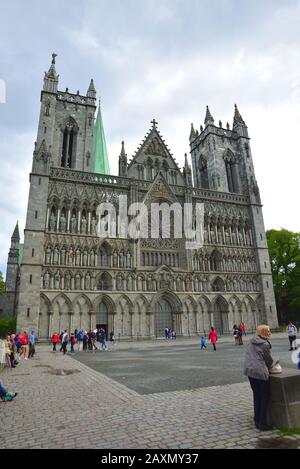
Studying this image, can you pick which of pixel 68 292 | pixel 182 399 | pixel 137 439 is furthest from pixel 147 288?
pixel 137 439

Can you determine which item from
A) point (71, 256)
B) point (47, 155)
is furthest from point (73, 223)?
point (47, 155)

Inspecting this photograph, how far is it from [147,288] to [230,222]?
47.0ft

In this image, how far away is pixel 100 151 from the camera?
157 ft

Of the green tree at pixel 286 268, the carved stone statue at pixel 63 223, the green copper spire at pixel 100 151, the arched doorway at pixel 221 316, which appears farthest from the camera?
the green copper spire at pixel 100 151

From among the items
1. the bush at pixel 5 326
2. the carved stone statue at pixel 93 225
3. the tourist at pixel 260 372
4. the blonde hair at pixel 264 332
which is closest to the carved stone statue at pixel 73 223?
the carved stone statue at pixel 93 225

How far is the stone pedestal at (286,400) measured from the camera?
4.32m

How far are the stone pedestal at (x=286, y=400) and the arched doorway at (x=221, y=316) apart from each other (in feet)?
97.5

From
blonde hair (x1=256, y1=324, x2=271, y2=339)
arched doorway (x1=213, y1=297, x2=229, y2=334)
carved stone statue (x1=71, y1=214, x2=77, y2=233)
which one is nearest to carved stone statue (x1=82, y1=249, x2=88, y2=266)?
carved stone statue (x1=71, y1=214, x2=77, y2=233)

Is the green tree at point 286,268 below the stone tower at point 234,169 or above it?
below

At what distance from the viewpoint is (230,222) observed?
123 ft

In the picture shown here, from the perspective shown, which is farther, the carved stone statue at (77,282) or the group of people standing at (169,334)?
the group of people standing at (169,334)

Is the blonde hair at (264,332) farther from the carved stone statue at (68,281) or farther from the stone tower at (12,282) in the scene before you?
the stone tower at (12,282)

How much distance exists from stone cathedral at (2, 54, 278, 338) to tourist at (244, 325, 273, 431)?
24239 millimetres

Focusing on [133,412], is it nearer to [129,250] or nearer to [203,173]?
[129,250]
